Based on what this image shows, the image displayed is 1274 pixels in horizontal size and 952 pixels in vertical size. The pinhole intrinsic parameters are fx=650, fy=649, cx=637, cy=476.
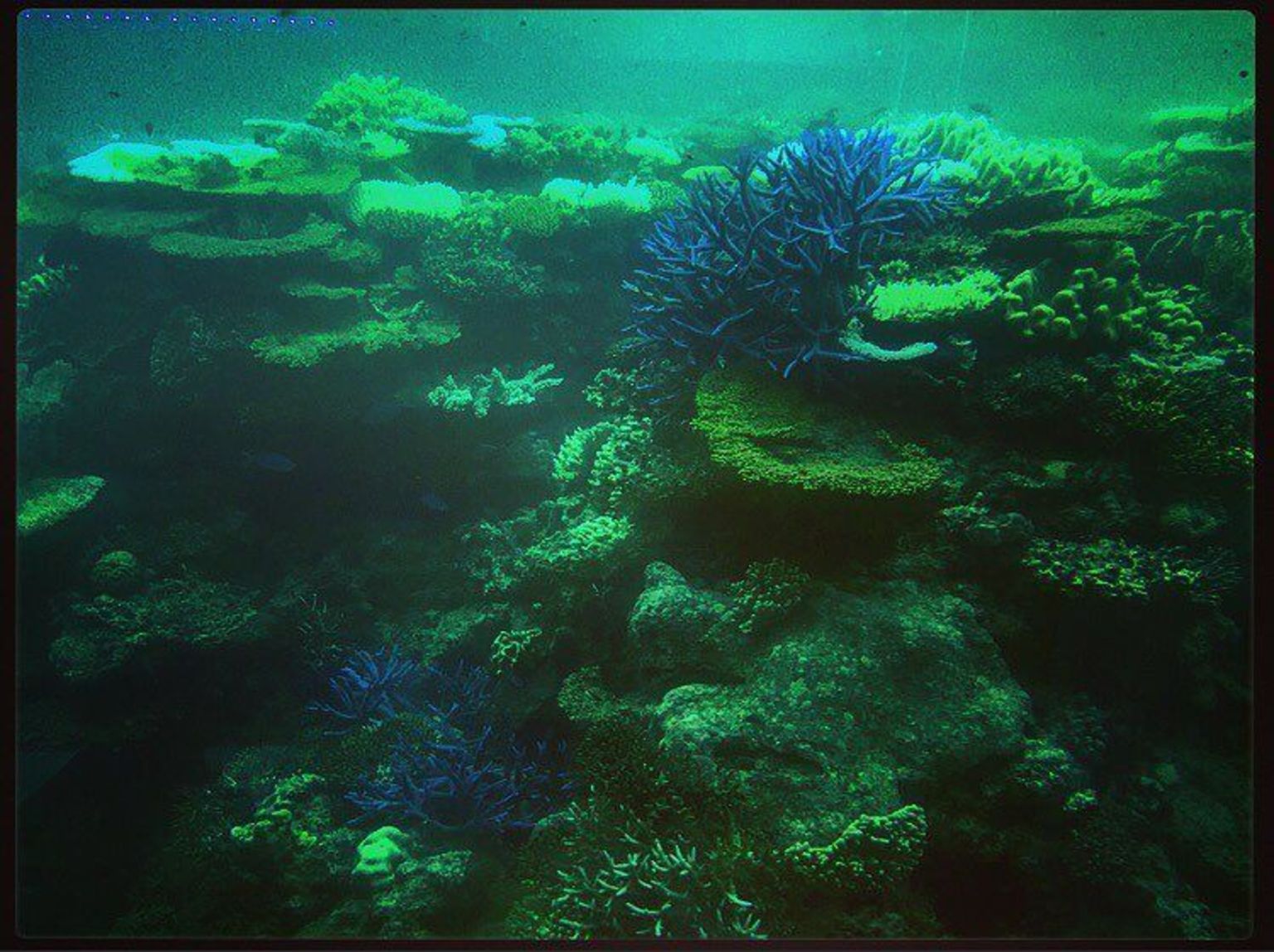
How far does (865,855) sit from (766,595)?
0.95 meters

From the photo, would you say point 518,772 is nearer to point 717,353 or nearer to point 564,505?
point 564,505

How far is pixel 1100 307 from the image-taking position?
314cm

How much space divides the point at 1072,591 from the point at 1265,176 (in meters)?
1.55

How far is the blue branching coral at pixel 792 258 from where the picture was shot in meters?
3.08

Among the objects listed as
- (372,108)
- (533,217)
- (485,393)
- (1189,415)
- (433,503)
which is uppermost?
(372,108)

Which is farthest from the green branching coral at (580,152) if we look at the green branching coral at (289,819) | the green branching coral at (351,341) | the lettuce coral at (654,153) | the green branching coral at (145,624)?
the green branching coral at (289,819)

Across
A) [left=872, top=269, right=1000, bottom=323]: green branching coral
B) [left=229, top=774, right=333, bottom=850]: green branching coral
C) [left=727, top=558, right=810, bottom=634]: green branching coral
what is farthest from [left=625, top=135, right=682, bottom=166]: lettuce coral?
[left=229, top=774, right=333, bottom=850]: green branching coral

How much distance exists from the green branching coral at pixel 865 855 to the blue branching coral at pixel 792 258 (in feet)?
6.09

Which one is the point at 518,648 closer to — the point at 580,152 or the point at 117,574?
the point at 117,574

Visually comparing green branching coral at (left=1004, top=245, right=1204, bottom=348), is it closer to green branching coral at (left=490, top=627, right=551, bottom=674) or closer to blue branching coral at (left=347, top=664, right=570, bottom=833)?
green branching coral at (left=490, top=627, right=551, bottom=674)

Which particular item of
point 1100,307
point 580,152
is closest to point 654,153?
point 580,152

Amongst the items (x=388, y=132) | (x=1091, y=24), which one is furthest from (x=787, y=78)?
(x=1091, y=24)

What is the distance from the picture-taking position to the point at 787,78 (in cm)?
2241

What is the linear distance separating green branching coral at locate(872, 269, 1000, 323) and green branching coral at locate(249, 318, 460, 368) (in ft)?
10.1
